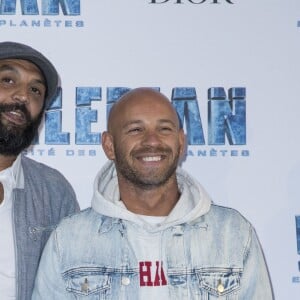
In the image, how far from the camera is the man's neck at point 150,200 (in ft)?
4.43

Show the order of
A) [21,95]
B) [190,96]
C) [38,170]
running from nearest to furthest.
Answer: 1. [21,95]
2. [38,170]
3. [190,96]

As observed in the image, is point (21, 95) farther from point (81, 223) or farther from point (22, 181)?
point (81, 223)

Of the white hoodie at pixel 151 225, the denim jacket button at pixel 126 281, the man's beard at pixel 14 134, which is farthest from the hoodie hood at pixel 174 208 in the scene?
the man's beard at pixel 14 134

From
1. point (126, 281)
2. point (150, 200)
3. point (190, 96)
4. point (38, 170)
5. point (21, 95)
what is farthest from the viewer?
point (190, 96)

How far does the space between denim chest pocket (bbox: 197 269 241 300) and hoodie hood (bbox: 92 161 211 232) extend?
0.12 metres

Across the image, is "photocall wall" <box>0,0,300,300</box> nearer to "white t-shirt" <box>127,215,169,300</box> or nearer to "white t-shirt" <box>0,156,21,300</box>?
"white t-shirt" <box>0,156,21,300</box>

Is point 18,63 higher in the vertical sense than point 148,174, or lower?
higher

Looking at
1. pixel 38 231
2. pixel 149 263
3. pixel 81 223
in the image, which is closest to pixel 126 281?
pixel 149 263

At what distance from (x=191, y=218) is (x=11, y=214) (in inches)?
17.0

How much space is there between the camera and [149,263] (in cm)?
126

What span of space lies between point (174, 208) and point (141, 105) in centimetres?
24

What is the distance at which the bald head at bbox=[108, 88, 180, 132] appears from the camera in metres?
1.36

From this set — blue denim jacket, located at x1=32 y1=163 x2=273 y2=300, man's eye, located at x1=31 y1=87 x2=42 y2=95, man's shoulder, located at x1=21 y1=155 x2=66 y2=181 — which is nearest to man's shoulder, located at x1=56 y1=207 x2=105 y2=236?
blue denim jacket, located at x1=32 y1=163 x2=273 y2=300

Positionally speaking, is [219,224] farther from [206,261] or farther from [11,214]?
[11,214]
